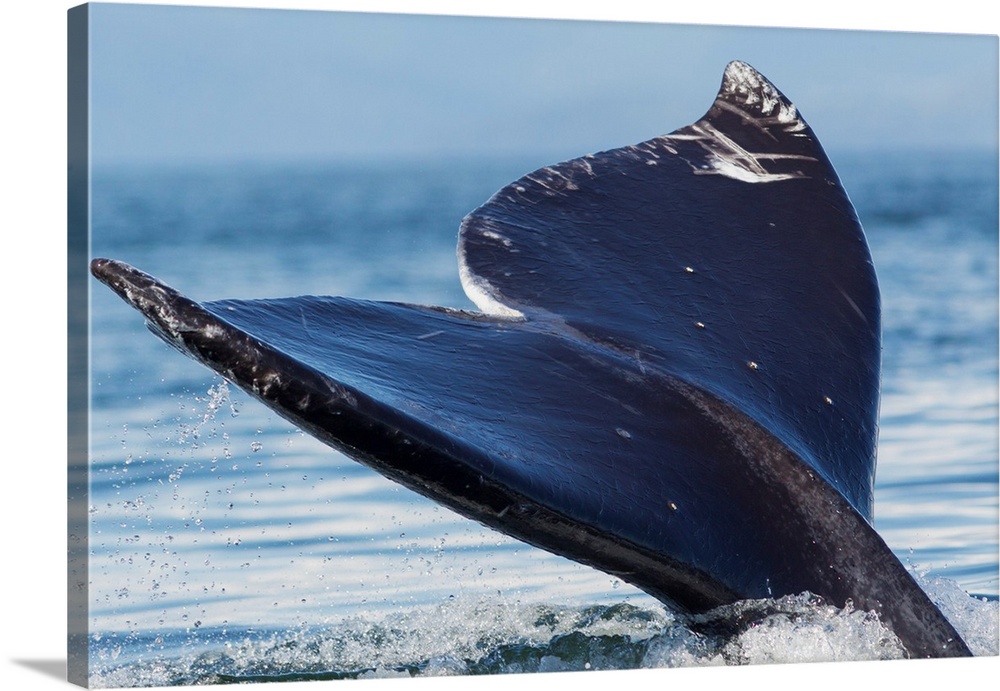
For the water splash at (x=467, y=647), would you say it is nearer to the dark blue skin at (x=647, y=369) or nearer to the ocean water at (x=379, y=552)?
the ocean water at (x=379, y=552)

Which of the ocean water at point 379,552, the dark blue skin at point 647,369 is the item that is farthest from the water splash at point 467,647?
the dark blue skin at point 647,369

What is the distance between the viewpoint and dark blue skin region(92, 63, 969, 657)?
14.3ft

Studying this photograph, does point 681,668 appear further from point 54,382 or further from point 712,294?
point 54,382

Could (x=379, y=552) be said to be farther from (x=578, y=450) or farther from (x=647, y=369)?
(x=578, y=450)

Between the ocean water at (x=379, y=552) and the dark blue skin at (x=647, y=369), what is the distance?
12.5 inches

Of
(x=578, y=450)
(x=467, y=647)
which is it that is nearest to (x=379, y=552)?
(x=467, y=647)

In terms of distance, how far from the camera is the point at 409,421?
4270mm

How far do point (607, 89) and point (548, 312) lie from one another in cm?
2789

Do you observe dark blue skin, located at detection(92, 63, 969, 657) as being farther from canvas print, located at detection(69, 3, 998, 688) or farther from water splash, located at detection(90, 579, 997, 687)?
water splash, located at detection(90, 579, 997, 687)

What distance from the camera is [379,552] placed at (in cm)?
934

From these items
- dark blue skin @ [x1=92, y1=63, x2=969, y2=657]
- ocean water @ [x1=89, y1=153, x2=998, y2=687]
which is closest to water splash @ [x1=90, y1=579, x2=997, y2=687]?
ocean water @ [x1=89, y1=153, x2=998, y2=687]

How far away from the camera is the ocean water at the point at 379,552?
21.1 ft

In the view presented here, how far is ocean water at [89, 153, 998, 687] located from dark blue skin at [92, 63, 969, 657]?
317 millimetres

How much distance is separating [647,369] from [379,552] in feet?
14.2
